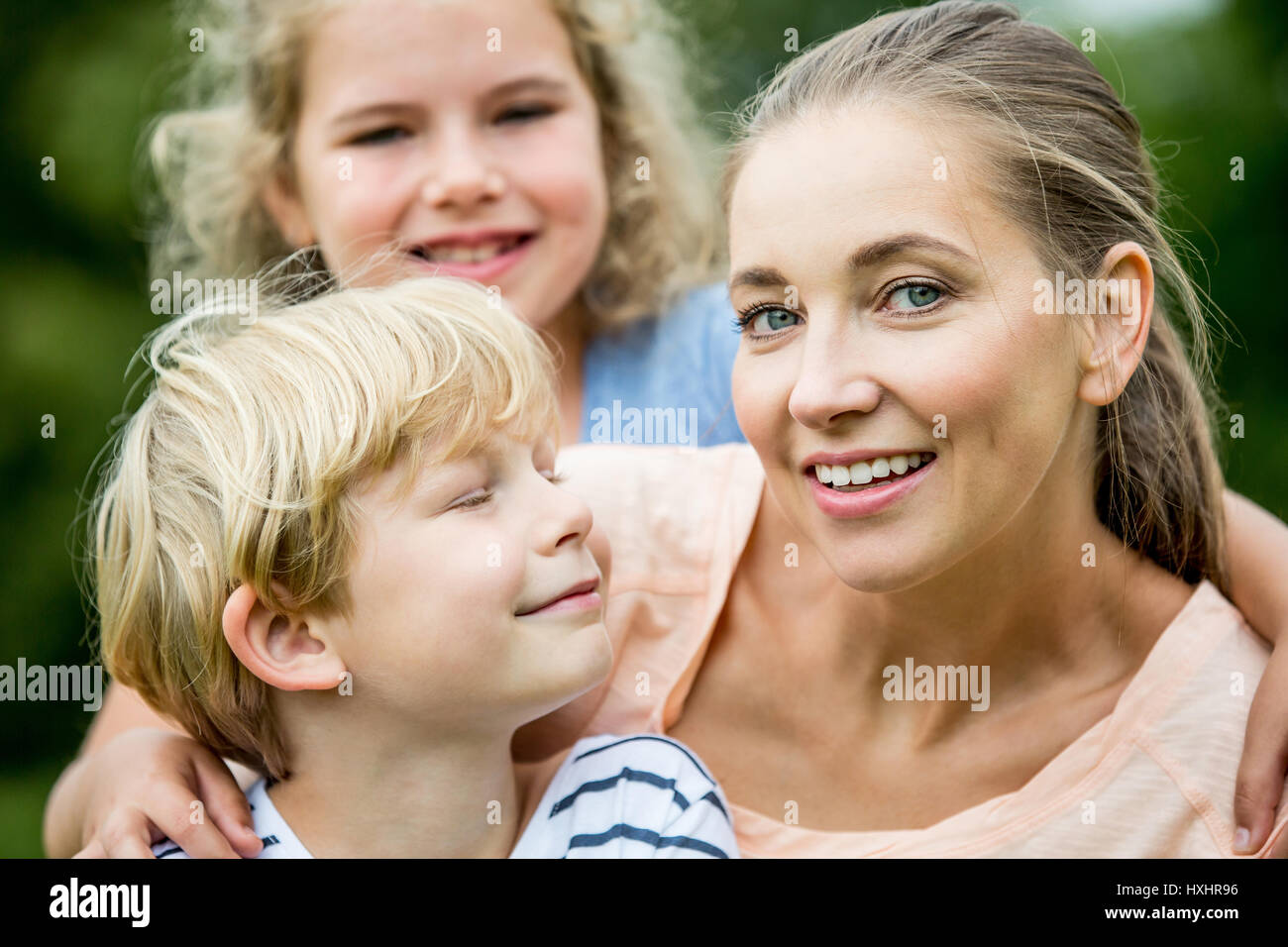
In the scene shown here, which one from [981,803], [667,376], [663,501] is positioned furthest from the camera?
[667,376]

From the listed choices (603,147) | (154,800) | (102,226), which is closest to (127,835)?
(154,800)

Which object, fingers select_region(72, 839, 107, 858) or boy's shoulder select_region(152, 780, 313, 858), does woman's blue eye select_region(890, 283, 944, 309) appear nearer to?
boy's shoulder select_region(152, 780, 313, 858)

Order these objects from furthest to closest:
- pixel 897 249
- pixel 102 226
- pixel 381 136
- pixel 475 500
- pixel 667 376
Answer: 1. pixel 102 226
2. pixel 667 376
3. pixel 381 136
4. pixel 475 500
5. pixel 897 249

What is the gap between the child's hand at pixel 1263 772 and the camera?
5.92ft

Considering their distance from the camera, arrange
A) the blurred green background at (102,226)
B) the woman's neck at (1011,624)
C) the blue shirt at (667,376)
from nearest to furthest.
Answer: the woman's neck at (1011,624), the blue shirt at (667,376), the blurred green background at (102,226)

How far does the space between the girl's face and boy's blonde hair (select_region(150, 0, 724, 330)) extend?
0.14 m

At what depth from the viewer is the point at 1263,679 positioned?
1901 mm

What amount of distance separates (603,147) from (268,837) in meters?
1.93

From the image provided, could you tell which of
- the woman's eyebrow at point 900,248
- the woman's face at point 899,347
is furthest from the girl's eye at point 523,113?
the woman's eyebrow at point 900,248

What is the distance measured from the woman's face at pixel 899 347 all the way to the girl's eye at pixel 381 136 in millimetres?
1124

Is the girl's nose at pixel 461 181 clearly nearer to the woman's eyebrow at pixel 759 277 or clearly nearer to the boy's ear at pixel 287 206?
the boy's ear at pixel 287 206

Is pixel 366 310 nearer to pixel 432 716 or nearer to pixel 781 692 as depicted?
pixel 432 716

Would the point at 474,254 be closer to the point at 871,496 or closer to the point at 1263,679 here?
the point at 871,496

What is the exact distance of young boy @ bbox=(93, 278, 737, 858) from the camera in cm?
179
